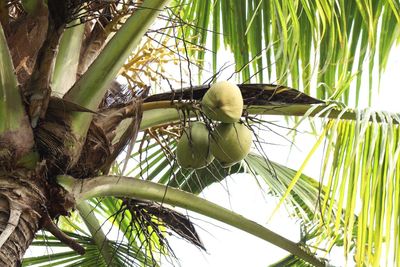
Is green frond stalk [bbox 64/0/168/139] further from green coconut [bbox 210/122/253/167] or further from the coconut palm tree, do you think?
green coconut [bbox 210/122/253/167]

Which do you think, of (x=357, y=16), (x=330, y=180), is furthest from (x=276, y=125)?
(x=357, y=16)

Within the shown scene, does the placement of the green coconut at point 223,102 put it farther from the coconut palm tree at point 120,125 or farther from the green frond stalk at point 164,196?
the green frond stalk at point 164,196

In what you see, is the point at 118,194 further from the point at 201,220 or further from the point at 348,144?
the point at 348,144

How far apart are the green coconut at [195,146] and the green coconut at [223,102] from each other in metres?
0.06

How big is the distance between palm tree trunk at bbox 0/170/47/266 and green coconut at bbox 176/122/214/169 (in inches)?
13.6

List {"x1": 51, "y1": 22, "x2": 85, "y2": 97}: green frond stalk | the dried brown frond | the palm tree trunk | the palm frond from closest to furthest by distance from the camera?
the palm tree trunk < {"x1": 51, "y1": 22, "x2": 85, "y2": 97}: green frond stalk < the dried brown frond < the palm frond

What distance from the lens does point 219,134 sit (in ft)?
5.29

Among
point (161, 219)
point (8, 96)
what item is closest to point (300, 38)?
point (161, 219)

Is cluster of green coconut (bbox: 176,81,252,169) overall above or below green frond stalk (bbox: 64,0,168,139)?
below

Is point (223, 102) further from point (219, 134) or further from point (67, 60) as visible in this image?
point (67, 60)

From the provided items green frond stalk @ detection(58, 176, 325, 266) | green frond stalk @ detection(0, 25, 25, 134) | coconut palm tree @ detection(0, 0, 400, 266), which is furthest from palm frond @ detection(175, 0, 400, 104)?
green frond stalk @ detection(0, 25, 25, 134)

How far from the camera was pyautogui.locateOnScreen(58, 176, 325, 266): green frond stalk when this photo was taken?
1.59 meters

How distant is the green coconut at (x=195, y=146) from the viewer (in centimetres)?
165

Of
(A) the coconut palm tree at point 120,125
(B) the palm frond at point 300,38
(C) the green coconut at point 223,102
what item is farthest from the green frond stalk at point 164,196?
(B) the palm frond at point 300,38
